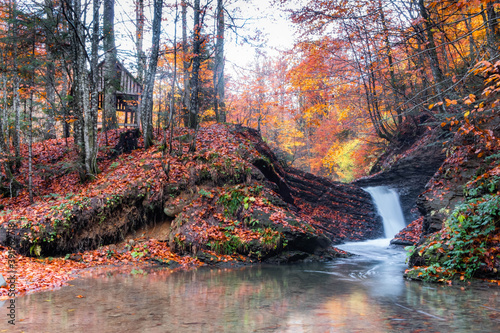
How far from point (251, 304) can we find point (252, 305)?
57 mm

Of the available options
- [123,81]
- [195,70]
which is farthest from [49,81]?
[195,70]

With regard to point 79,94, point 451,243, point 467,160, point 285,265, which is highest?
point 79,94

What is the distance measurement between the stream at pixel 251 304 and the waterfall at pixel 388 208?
8.71 meters

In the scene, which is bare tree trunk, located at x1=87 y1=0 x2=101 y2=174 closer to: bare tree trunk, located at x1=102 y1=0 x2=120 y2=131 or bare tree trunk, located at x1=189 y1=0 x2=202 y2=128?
bare tree trunk, located at x1=102 y1=0 x2=120 y2=131

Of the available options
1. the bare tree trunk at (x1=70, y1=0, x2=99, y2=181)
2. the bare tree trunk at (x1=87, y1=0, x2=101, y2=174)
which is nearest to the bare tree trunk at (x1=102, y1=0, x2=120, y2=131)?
the bare tree trunk at (x1=87, y1=0, x2=101, y2=174)

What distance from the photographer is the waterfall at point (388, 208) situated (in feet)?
50.1

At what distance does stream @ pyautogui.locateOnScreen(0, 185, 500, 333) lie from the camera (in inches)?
143

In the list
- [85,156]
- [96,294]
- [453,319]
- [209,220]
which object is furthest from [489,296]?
[85,156]

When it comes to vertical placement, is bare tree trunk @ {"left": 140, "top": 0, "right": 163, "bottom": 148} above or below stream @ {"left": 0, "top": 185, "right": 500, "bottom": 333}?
above

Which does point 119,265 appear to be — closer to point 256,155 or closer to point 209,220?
point 209,220

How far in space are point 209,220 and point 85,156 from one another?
5.57 meters

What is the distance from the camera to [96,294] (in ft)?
16.8

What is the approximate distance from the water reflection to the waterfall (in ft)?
29.5

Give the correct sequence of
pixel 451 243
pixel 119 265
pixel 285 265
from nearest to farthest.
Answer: pixel 451 243, pixel 119 265, pixel 285 265
